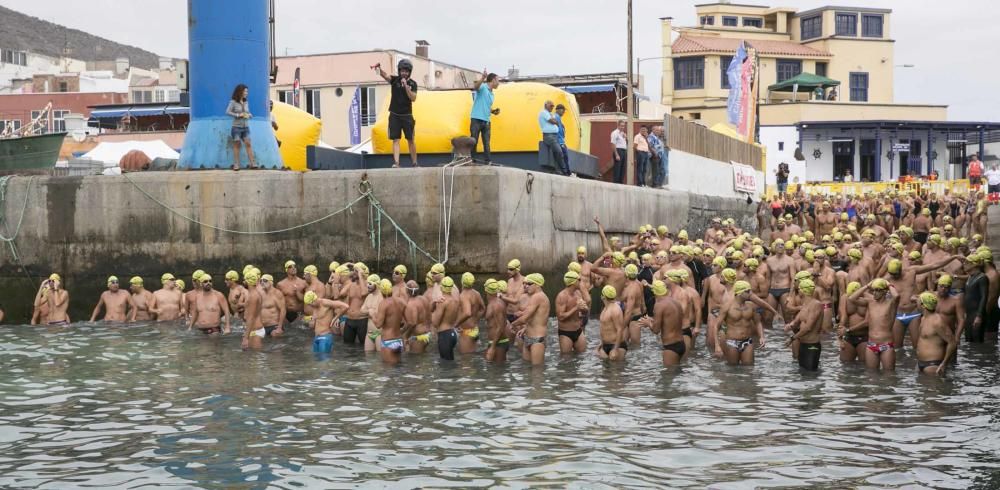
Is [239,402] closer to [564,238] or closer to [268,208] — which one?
[268,208]

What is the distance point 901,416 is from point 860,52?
183 ft

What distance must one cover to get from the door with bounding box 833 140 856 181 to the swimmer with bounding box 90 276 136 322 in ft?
135

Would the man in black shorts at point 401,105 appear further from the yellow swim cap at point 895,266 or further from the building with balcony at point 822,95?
the building with balcony at point 822,95

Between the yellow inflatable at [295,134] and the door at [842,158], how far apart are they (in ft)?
113

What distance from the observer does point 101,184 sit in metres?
18.0

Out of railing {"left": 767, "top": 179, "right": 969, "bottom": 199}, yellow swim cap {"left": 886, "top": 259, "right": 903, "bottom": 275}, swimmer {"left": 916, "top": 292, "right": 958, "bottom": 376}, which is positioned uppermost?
railing {"left": 767, "top": 179, "right": 969, "bottom": 199}

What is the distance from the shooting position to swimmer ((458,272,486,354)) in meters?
14.4

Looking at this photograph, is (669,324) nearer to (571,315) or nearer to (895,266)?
(571,315)

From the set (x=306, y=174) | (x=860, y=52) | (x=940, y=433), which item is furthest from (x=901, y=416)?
(x=860, y=52)

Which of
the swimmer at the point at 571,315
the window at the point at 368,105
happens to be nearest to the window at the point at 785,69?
the window at the point at 368,105

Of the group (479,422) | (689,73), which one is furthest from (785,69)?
(479,422)

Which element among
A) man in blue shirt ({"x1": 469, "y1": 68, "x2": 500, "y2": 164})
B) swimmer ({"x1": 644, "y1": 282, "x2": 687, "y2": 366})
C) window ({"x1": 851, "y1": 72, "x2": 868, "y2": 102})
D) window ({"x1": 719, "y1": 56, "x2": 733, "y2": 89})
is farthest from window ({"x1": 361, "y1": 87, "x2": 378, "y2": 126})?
swimmer ({"x1": 644, "y1": 282, "x2": 687, "y2": 366})

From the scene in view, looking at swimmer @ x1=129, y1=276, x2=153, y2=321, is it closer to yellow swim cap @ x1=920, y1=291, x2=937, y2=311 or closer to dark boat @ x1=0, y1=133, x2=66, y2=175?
dark boat @ x1=0, y1=133, x2=66, y2=175

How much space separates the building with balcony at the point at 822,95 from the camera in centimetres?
5128
